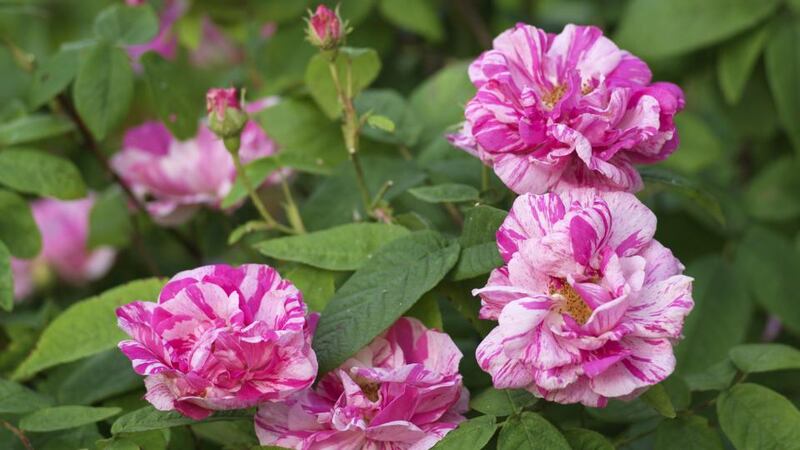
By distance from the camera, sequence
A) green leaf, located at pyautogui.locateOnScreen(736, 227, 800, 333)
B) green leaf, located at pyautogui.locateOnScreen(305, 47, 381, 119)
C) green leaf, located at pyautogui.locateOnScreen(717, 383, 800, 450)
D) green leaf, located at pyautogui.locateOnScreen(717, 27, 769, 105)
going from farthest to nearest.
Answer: green leaf, located at pyautogui.locateOnScreen(717, 27, 769, 105) < green leaf, located at pyautogui.locateOnScreen(736, 227, 800, 333) < green leaf, located at pyautogui.locateOnScreen(305, 47, 381, 119) < green leaf, located at pyautogui.locateOnScreen(717, 383, 800, 450)

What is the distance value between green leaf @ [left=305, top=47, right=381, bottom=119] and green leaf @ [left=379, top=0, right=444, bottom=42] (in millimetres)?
347

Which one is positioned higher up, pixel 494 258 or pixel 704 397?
pixel 494 258

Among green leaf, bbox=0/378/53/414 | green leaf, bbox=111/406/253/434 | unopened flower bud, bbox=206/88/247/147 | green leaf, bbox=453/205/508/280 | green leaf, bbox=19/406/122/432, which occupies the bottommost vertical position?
green leaf, bbox=0/378/53/414

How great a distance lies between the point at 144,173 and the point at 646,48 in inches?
27.4

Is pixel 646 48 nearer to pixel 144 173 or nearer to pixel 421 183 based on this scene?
pixel 421 183

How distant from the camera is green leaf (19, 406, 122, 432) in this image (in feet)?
2.73

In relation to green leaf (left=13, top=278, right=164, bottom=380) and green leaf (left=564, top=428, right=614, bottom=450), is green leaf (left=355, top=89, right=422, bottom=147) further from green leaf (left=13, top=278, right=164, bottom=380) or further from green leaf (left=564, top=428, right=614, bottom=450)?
green leaf (left=564, top=428, right=614, bottom=450)

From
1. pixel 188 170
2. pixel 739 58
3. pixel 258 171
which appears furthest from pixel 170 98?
pixel 739 58

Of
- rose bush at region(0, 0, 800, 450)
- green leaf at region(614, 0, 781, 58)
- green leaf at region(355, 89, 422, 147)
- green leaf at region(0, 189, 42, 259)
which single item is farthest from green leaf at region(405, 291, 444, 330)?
green leaf at region(614, 0, 781, 58)

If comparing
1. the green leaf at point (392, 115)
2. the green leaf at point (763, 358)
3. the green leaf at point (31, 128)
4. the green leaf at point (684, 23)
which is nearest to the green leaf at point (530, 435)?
the green leaf at point (763, 358)

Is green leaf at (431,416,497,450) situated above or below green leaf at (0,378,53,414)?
above

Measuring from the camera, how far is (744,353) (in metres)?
0.91

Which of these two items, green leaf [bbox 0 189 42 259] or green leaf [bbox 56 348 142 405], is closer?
green leaf [bbox 56 348 142 405]

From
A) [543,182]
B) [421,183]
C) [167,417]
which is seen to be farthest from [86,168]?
[543,182]
